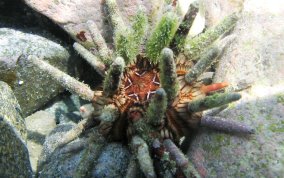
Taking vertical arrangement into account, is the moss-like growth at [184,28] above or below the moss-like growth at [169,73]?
above

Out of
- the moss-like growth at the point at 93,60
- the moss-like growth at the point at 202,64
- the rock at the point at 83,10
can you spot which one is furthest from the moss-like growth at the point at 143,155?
the rock at the point at 83,10

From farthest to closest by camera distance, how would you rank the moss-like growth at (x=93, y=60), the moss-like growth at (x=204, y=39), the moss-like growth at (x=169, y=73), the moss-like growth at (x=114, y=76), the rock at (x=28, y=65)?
the rock at (x=28, y=65) < the moss-like growth at (x=93, y=60) < the moss-like growth at (x=204, y=39) < the moss-like growth at (x=114, y=76) < the moss-like growth at (x=169, y=73)

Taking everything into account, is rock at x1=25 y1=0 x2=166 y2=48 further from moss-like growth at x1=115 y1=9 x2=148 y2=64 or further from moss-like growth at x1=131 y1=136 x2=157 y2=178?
moss-like growth at x1=131 y1=136 x2=157 y2=178

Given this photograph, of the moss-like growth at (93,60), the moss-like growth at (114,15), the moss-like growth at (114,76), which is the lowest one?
the moss-like growth at (114,76)

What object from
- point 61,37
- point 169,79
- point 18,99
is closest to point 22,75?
point 18,99

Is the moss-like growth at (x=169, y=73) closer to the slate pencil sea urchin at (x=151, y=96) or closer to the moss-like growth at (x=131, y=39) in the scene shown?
the slate pencil sea urchin at (x=151, y=96)

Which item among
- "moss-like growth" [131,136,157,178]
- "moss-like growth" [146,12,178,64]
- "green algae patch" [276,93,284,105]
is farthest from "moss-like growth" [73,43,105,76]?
"green algae patch" [276,93,284,105]
